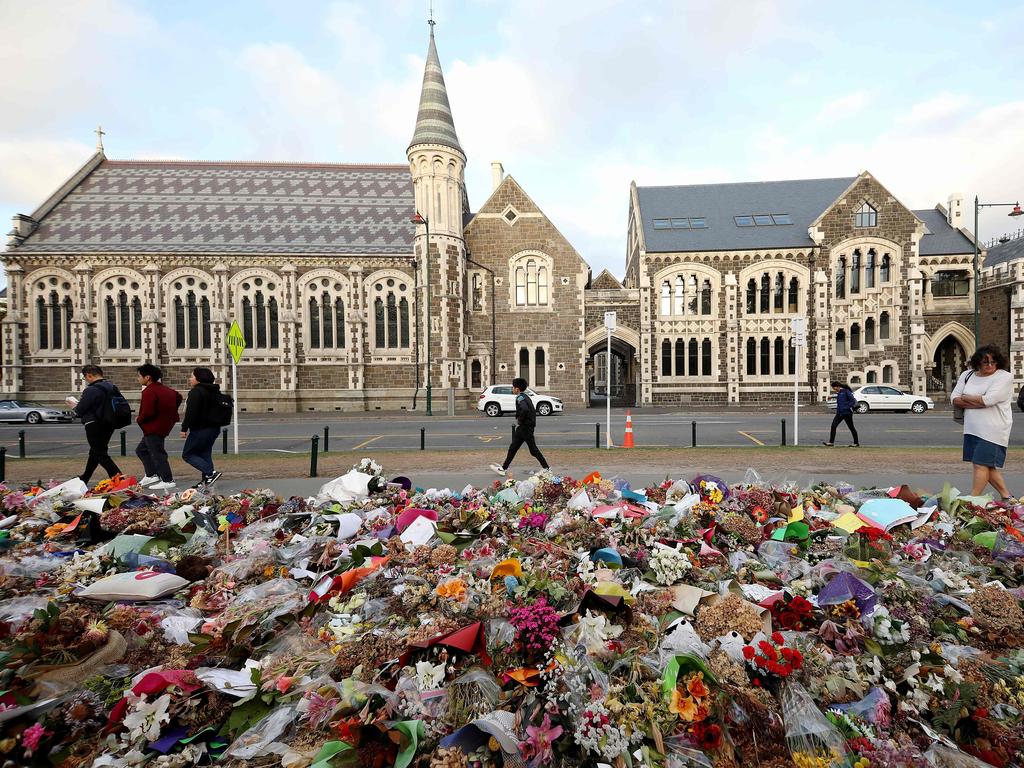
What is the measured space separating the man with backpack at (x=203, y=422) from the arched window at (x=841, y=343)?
33000 millimetres

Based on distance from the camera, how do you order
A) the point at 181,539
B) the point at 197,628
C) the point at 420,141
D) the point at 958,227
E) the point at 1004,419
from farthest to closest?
the point at 958,227, the point at 420,141, the point at 1004,419, the point at 181,539, the point at 197,628

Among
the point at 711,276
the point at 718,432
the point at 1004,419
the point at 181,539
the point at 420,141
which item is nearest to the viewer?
the point at 181,539

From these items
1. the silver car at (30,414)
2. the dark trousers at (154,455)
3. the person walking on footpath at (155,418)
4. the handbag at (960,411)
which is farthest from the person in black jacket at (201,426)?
the silver car at (30,414)

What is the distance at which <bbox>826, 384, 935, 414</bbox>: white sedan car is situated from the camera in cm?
2395

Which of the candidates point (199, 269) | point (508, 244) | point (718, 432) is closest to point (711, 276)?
point (508, 244)

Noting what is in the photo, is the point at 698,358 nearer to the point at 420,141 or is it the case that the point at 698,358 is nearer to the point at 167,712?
the point at 420,141

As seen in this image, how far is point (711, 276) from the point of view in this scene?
3066cm

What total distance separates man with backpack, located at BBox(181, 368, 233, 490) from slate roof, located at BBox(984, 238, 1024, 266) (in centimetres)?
4693

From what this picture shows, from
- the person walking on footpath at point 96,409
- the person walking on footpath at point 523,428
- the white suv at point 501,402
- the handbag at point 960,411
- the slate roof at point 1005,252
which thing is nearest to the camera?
the handbag at point 960,411

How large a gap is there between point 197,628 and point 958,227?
150 ft

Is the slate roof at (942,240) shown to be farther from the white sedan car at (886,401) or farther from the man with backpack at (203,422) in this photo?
the man with backpack at (203,422)

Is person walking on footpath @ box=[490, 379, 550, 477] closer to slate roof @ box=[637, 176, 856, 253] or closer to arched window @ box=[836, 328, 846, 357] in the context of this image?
slate roof @ box=[637, 176, 856, 253]

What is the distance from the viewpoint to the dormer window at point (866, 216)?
2998 cm

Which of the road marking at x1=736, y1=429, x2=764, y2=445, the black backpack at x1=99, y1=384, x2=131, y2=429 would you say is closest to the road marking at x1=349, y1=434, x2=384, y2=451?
the black backpack at x1=99, y1=384, x2=131, y2=429
